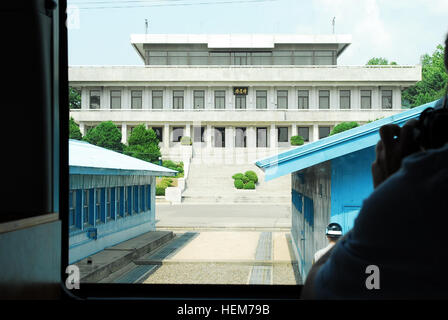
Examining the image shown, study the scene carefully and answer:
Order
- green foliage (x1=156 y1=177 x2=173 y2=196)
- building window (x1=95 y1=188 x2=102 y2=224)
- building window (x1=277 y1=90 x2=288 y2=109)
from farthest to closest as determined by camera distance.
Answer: building window (x1=277 y1=90 x2=288 y2=109) → green foliage (x1=156 y1=177 x2=173 y2=196) → building window (x1=95 y1=188 x2=102 y2=224)

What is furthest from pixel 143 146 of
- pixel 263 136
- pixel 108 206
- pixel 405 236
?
pixel 405 236

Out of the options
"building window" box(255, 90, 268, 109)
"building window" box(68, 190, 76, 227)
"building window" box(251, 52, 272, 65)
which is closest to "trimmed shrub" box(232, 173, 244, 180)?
"building window" box(255, 90, 268, 109)

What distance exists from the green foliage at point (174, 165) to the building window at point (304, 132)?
862 centimetres

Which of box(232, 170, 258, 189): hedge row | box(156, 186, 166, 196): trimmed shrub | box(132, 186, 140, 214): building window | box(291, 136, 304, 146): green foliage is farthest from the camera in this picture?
box(291, 136, 304, 146): green foliage

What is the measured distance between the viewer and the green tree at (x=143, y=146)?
11539mm

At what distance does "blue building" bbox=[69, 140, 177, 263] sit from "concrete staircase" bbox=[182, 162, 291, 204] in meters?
6.65

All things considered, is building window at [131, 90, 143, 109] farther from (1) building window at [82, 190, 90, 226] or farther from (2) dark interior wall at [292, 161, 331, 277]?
(2) dark interior wall at [292, 161, 331, 277]

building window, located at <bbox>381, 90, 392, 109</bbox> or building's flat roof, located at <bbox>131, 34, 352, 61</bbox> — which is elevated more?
building window, located at <bbox>381, 90, 392, 109</bbox>

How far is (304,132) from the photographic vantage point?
24.3 meters

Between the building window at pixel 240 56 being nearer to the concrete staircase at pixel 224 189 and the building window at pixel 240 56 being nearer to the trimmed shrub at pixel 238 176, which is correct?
the concrete staircase at pixel 224 189

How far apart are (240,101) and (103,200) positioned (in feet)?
51.4

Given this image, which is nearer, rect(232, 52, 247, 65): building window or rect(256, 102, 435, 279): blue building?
rect(256, 102, 435, 279): blue building

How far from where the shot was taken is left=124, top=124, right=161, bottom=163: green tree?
11.5 m
